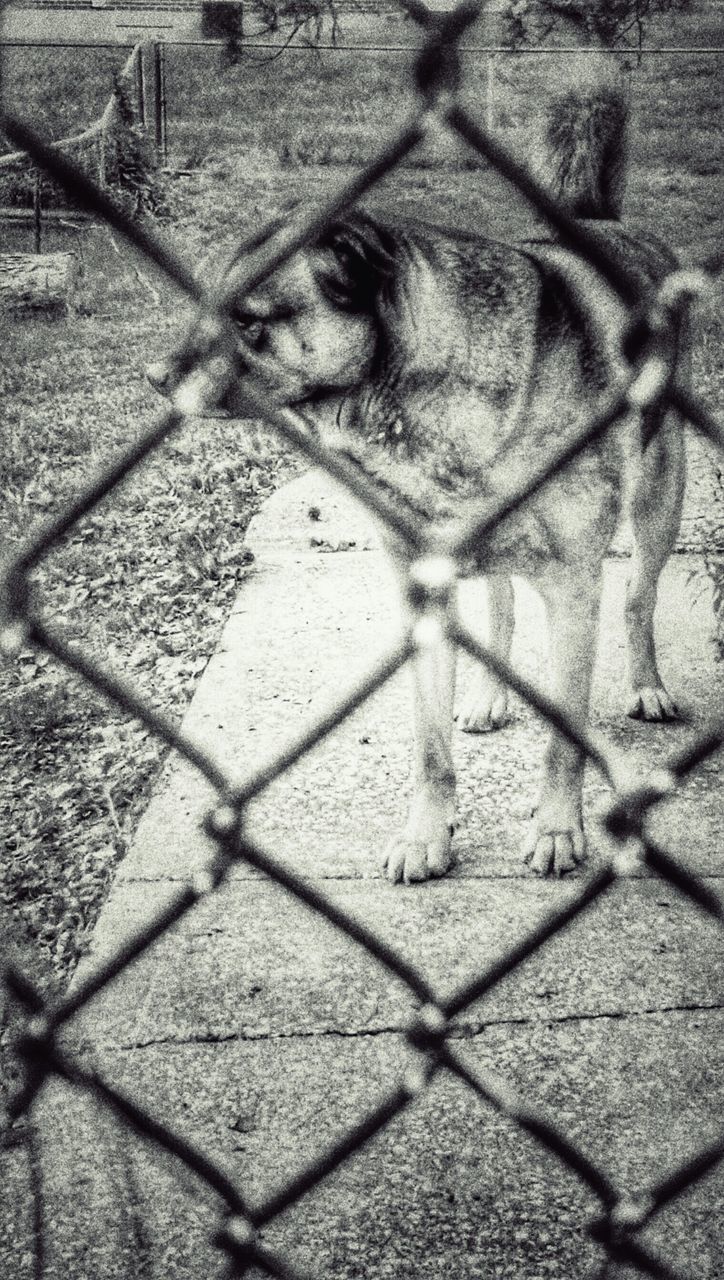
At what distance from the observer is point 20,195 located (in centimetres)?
925

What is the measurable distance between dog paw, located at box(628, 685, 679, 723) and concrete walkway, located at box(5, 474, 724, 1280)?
87mm

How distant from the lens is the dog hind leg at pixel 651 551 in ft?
11.3

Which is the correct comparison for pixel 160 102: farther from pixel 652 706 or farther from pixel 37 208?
pixel 652 706

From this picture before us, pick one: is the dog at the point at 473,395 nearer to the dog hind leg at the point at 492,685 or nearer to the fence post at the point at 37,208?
the dog hind leg at the point at 492,685

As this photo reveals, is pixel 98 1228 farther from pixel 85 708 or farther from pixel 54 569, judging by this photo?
pixel 54 569

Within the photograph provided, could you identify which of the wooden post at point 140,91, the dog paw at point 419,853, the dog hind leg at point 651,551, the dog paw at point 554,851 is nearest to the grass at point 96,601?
the dog paw at point 419,853

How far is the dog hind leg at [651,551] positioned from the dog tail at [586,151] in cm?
62

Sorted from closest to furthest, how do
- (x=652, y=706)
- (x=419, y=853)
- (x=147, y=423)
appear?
(x=419, y=853), (x=652, y=706), (x=147, y=423)

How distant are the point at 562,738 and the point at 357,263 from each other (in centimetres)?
114

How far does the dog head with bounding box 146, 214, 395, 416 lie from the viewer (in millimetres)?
2127

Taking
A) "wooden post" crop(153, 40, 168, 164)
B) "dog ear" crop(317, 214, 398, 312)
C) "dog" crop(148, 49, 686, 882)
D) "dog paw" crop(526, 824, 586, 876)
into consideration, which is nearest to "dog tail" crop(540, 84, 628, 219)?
"dog" crop(148, 49, 686, 882)

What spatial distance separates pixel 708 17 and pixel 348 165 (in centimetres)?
368

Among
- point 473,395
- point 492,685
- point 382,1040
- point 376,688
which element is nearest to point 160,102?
point 492,685

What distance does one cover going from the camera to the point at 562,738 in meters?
2.75
